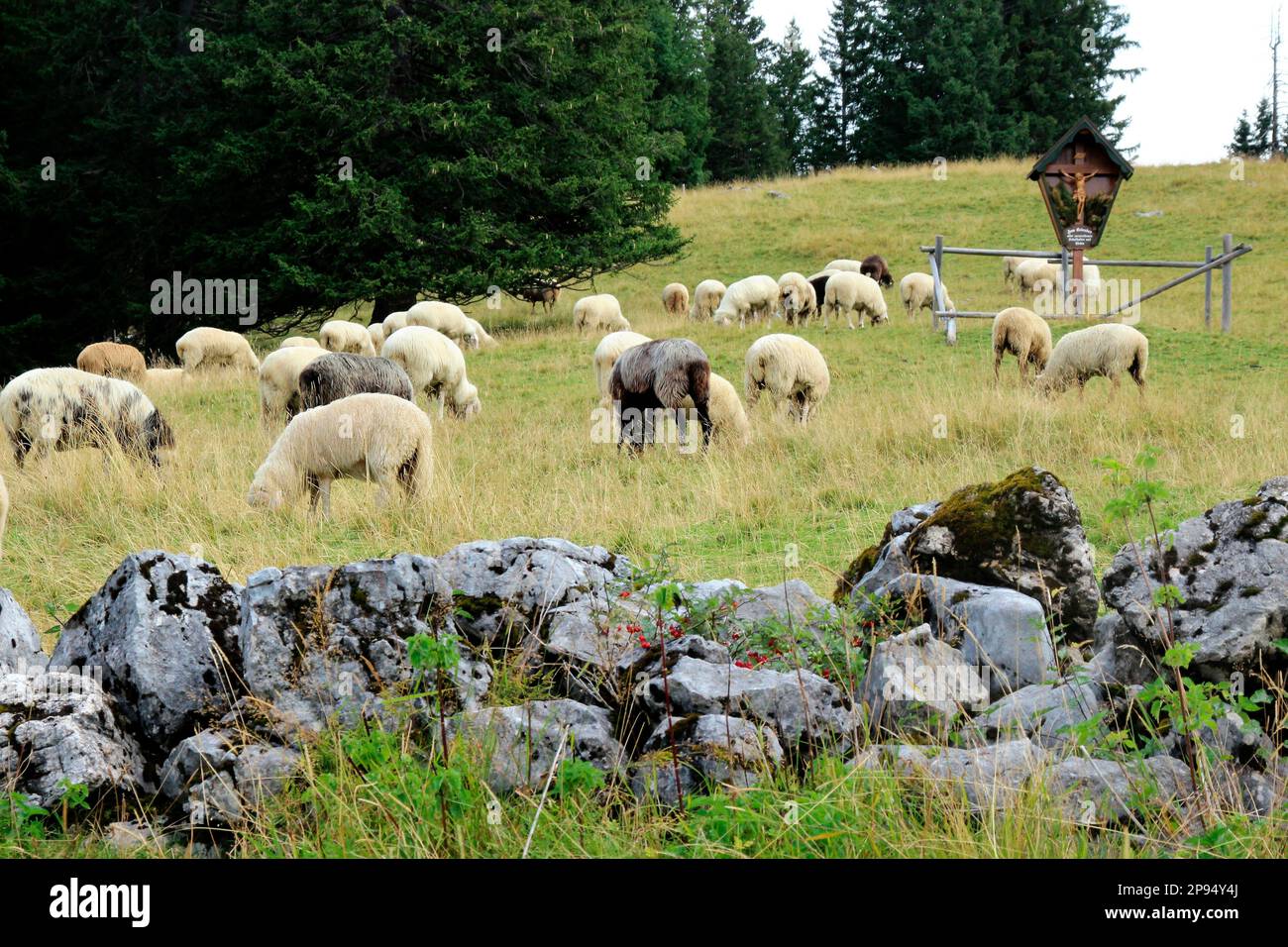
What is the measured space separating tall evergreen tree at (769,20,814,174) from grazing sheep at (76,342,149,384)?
5085 cm

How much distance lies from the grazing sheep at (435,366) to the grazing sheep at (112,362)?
6.26 m

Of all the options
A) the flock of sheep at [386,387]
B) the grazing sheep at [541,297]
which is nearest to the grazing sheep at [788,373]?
the flock of sheep at [386,387]

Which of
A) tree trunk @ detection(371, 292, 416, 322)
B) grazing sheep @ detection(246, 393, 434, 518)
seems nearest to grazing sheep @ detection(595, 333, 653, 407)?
grazing sheep @ detection(246, 393, 434, 518)

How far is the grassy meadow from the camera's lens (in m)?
3.31

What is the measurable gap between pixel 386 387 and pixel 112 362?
936 cm

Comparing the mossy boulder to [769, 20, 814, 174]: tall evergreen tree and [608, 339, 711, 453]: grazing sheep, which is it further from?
[769, 20, 814, 174]: tall evergreen tree

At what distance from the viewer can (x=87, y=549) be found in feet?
27.4

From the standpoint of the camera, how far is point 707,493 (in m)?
9.48

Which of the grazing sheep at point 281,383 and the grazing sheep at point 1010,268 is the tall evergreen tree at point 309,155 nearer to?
the grazing sheep at point 1010,268

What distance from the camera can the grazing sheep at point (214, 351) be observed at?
824 inches

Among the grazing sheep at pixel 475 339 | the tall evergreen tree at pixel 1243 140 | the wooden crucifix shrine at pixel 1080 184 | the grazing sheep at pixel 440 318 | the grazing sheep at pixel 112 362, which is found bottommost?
the grazing sheep at pixel 112 362

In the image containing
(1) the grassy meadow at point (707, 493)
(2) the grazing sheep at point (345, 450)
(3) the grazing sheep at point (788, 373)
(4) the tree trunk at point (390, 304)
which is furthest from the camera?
(4) the tree trunk at point (390, 304)

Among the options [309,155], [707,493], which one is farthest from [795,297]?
[707,493]

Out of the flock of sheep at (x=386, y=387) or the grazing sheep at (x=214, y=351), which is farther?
the grazing sheep at (x=214, y=351)
